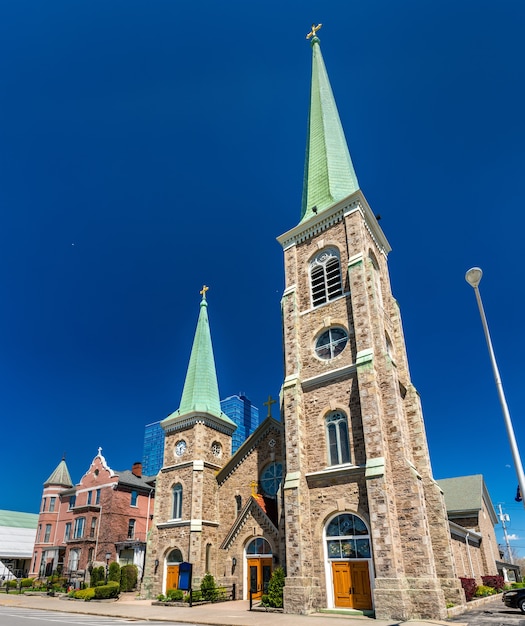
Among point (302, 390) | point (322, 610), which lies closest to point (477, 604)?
point (322, 610)

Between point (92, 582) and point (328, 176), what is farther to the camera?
point (92, 582)

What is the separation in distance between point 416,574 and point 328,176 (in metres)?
22.0

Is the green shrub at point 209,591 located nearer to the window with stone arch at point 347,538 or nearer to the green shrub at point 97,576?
the window with stone arch at point 347,538

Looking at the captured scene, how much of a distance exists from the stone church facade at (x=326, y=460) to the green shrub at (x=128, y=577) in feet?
26.5

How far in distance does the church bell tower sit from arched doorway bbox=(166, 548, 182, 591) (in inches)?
430

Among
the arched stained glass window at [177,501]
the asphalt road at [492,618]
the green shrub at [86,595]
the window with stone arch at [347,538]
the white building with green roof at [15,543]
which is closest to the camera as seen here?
the asphalt road at [492,618]

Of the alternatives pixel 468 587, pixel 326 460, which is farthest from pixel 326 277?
pixel 468 587

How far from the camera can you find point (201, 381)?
33.0 meters

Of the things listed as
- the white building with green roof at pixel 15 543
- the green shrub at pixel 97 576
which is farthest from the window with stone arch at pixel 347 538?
the white building with green roof at pixel 15 543

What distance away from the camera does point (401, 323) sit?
26484 mm

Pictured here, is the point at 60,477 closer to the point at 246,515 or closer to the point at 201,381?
the point at 201,381

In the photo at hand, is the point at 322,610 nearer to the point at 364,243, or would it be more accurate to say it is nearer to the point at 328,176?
the point at 364,243

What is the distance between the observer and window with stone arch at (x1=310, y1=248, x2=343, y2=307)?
81.5ft

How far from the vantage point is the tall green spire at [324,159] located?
28.3 metres
